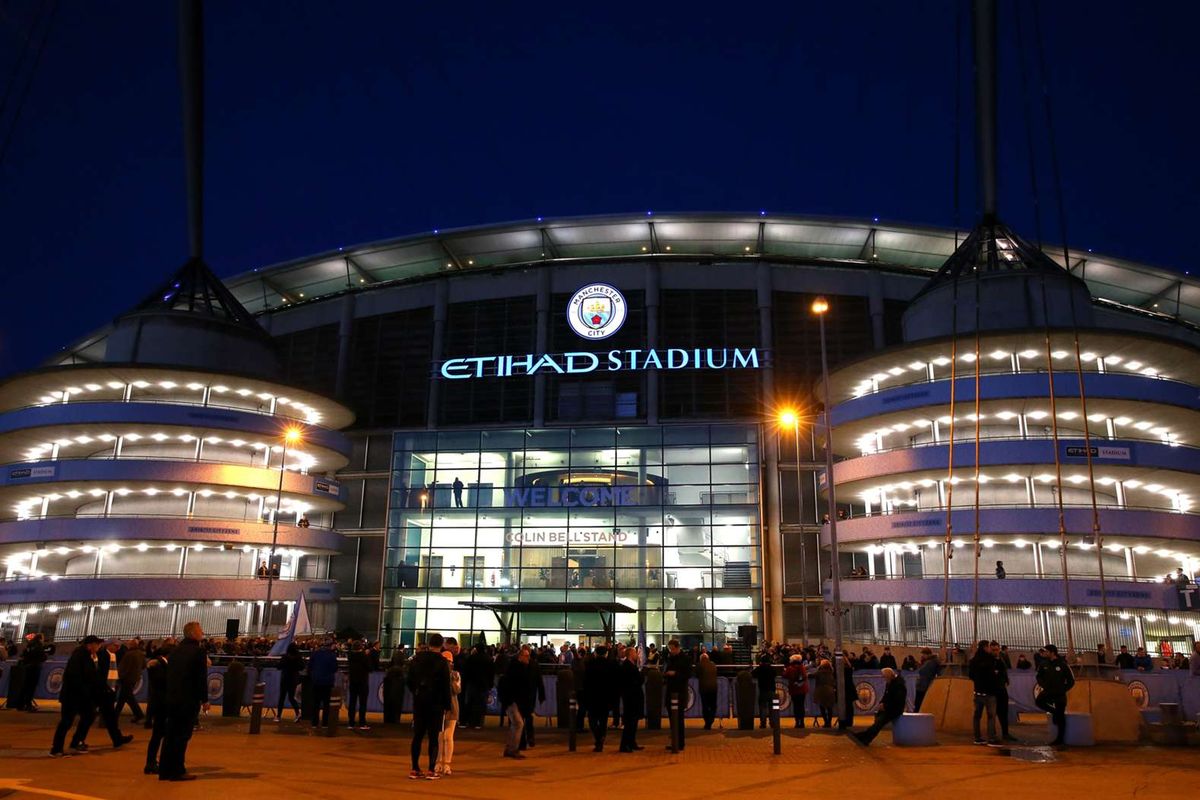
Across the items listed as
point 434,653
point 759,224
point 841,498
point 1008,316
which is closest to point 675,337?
point 759,224

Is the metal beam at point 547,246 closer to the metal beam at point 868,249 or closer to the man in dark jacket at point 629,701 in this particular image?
the metal beam at point 868,249

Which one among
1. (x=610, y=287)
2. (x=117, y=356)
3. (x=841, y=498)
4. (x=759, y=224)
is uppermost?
(x=759, y=224)

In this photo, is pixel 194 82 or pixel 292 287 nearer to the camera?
pixel 194 82

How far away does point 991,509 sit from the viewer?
128ft

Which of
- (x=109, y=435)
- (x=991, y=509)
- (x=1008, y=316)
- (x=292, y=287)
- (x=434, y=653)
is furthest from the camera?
(x=292, y=287)

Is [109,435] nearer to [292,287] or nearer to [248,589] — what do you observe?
[248,589]

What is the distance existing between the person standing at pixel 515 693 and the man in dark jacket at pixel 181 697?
4.92 meters

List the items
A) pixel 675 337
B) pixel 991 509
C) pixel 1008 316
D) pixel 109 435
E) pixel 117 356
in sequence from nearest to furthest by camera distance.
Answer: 1. pixel 991 509
2. pixel 1008 316
3. pixel 109 435
4. pixel 117 356
5. pixel 675 337

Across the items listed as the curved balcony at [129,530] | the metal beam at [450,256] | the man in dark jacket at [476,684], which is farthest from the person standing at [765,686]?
the metal beam at [450,256]

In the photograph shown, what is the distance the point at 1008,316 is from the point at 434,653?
39643 mm

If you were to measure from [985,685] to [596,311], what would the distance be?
4102cm

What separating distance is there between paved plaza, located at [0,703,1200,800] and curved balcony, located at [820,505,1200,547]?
75.7ft

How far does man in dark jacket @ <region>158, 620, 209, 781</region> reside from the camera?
10.9 meters

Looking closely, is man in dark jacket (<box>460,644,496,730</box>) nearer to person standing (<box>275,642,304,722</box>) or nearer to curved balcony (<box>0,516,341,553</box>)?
person standing (<box>275,642,304,722</box>)
